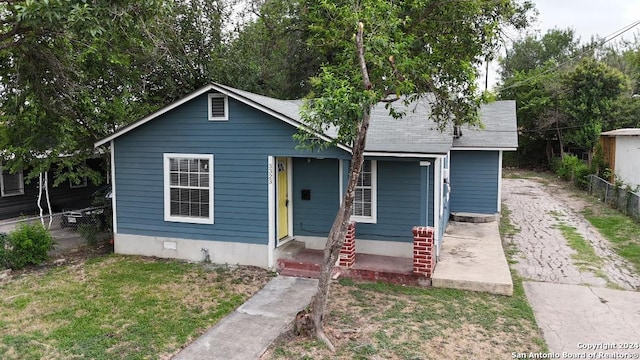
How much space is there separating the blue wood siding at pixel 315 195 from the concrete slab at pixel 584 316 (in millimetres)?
4039

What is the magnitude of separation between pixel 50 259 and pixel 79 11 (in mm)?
5783

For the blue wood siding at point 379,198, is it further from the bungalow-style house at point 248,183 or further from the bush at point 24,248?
the bush at point 24,248

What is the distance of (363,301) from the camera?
7215mm

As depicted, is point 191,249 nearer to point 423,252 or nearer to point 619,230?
point 423,252

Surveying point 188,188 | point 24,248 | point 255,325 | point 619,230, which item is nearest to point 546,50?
point 619,230

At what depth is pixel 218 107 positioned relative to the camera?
9.12 metres

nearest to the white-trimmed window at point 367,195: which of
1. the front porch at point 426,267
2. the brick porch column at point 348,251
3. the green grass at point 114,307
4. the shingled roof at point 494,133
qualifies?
the front porch at point 426,267

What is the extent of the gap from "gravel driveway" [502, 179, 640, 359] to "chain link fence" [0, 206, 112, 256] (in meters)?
9.89

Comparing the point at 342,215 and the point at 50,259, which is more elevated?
the point at 342,215

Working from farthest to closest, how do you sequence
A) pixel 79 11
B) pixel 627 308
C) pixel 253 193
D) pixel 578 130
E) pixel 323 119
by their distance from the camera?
pixel 578 130 → pixel 253 193 → pixel 627 308 → pixel 79 11 → pixel 323 119

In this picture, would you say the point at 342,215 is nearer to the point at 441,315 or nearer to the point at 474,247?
the point at 441,315

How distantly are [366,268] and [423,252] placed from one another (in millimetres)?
1117

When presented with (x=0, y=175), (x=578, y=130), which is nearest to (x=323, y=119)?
(x=0, y=175)

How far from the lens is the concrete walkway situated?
555cm
